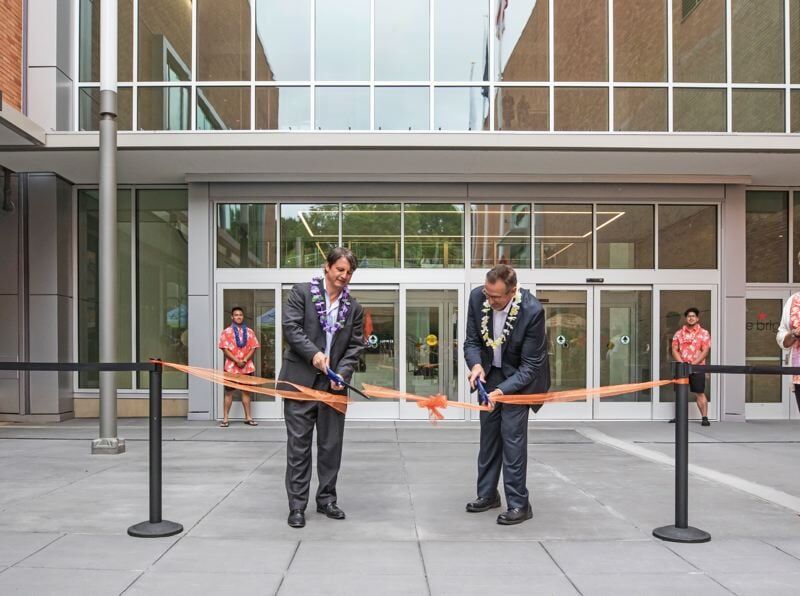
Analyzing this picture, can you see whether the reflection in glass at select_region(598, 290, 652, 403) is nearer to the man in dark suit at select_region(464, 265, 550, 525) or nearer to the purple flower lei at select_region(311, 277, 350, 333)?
the man in dark suit at select_region(464, 265, 550, 525)

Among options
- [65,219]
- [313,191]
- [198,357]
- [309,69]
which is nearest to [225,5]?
[309,69]

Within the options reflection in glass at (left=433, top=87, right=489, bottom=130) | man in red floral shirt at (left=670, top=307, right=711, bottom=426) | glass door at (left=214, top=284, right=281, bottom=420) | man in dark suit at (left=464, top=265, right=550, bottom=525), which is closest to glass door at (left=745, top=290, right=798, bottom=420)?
man in red floral shirt at (left=670, top=307, right=711, bottom=426)

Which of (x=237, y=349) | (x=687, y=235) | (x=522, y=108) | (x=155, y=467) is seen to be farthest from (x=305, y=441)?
(x=687, y=235)

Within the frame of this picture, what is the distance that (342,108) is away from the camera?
1119 centimetres

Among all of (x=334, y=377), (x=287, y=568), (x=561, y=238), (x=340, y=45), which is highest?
(x=340, y=45)

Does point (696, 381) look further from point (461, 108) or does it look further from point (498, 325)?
point (461, 108)

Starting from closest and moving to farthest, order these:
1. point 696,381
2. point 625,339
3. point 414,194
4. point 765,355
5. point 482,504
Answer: point 696,381 → point 482,504 → point 414,194 → point 625,339 → point 765,355

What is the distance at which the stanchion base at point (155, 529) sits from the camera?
470cm

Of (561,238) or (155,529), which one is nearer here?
(155,529)

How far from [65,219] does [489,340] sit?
30.5ft

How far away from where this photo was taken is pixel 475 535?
15.8 ft

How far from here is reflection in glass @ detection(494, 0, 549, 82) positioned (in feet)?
37.0

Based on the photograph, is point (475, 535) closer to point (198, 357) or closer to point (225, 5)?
point (198, 357)

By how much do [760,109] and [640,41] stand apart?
219cm
